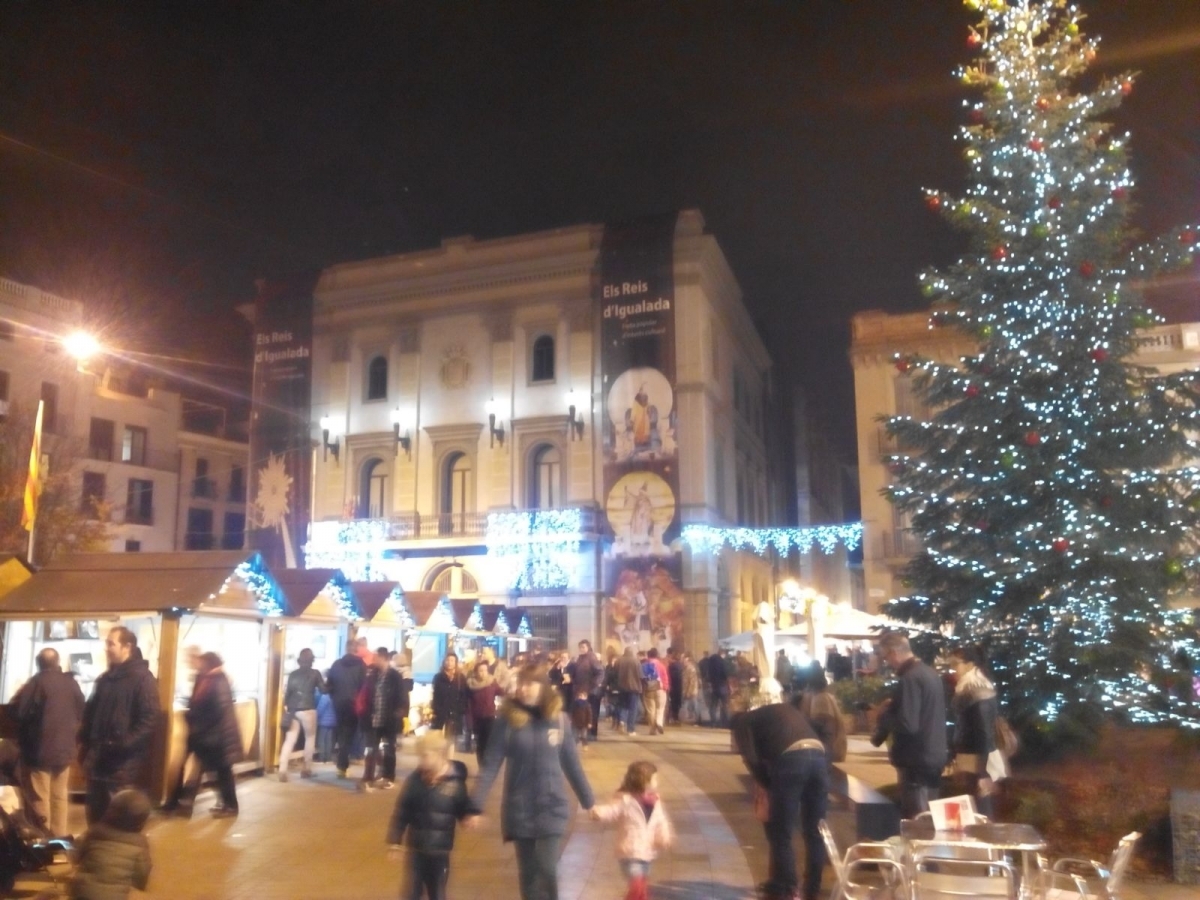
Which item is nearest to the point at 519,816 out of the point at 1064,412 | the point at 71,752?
the point at 71,752

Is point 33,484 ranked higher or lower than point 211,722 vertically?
higher

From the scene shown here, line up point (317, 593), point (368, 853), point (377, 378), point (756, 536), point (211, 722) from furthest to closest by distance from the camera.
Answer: point (377, 378) < point (756, 536) < point (317, 593) < point (211, 722) < point (368, 853)

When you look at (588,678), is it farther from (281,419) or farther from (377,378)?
(377,378)

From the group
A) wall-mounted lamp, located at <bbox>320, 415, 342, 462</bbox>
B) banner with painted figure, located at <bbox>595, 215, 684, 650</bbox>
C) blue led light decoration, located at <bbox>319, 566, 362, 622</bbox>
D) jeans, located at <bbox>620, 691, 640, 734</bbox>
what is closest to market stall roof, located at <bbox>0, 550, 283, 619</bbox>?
blue led light decoration, located at <bbox>319, 566, 362, 622</bbox>

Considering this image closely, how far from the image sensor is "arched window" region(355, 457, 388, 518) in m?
38.8

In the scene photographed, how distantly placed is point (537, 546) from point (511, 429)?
439 centimetres

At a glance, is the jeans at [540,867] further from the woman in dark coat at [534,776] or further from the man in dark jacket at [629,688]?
the man in dark jacket at [629,688]

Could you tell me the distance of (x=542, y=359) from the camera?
37.5m

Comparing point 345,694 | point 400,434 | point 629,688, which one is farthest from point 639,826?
point 400,434

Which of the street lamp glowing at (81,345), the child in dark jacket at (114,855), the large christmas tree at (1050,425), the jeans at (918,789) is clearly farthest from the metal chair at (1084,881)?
Answer: the street lamp glowing at (81,345)

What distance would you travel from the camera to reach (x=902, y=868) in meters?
6.54

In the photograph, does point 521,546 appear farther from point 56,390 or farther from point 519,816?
point 519,816

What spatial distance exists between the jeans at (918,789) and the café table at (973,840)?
1110 mm

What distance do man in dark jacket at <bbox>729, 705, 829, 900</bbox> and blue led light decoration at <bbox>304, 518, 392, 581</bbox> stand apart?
3025cm
